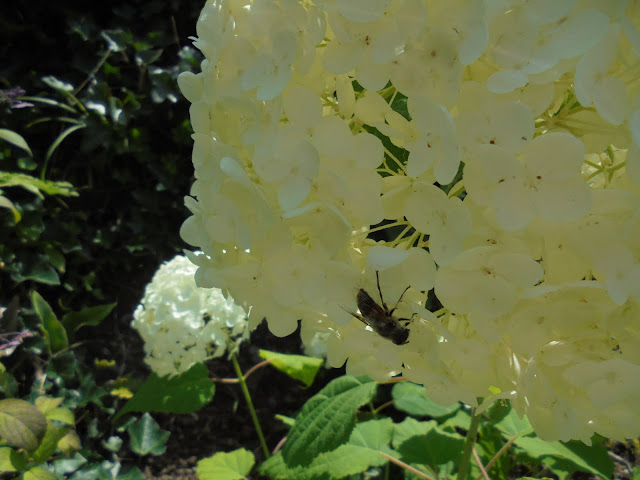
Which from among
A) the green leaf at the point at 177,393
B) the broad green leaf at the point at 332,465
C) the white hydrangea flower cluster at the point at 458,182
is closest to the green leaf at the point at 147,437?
the green leaf at the point at 177,393

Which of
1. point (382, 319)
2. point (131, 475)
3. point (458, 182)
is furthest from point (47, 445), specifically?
point (458, 182)

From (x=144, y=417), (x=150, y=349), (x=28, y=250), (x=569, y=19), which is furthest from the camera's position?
(x=28, y=250)

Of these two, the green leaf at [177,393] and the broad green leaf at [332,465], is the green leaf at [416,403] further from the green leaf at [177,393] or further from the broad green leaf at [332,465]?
the green leaf at [177,393]

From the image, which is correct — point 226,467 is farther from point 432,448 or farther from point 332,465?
point 432,448

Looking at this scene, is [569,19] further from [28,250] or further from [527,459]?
[28,250]

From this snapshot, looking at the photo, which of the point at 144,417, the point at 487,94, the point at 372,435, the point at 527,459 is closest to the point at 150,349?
the point at 144,417

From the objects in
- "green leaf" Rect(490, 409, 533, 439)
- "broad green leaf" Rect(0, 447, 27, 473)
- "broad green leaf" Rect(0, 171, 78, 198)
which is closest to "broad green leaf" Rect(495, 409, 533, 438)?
"green leaf" Rect(490, 409, 533, 439)
